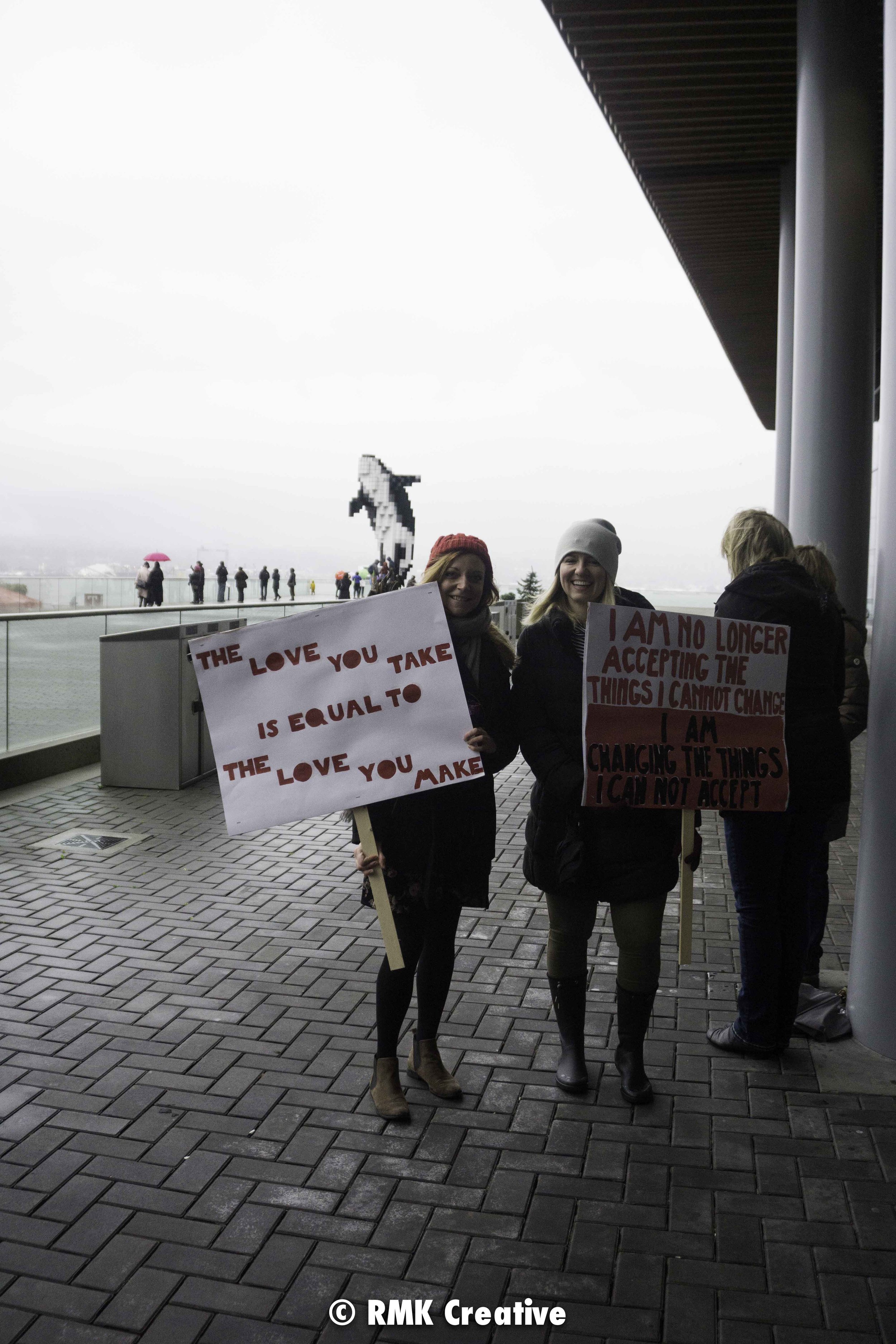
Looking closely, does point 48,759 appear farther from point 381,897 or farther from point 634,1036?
point 634,1036

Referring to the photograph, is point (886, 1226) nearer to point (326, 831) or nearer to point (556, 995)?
point (556, 995)

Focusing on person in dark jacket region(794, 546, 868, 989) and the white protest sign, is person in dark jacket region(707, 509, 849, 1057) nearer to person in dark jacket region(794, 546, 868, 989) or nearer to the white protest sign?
person in dark jacket region(794, 546, 868, 989)

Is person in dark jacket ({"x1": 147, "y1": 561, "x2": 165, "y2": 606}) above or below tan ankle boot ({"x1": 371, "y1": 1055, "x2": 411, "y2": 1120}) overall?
above

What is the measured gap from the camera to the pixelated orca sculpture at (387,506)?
29969 millimetres

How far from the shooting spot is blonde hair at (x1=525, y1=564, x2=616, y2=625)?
381cm

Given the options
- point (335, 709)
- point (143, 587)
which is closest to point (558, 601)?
point (335, 709)

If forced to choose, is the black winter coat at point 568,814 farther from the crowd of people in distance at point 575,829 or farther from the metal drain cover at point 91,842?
the metal drain cover at point 91,842

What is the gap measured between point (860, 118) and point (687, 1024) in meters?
7.09

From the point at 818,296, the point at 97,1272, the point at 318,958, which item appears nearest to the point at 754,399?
the point at 818,296

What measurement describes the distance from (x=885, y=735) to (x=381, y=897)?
1939 mm

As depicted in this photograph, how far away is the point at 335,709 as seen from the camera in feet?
12.2

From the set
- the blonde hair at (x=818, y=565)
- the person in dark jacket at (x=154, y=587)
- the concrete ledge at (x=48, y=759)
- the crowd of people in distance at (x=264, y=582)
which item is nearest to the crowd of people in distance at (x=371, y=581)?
the crowd of people in distance at (x=264, y=582)

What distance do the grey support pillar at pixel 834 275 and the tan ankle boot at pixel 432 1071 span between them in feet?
18.3

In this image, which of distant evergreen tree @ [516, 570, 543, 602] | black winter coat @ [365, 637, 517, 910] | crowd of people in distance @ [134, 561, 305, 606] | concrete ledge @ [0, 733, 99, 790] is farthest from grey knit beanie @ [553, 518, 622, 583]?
distant evergreen tree @ [516, 570, 543, 602]
